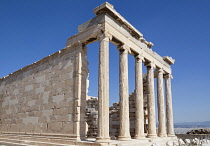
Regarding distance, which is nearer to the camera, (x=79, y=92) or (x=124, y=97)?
(x=79, y=92)

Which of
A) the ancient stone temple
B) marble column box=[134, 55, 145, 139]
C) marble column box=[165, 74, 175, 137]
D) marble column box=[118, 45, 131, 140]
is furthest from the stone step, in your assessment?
marble column box=[165, 74, 175, 137]

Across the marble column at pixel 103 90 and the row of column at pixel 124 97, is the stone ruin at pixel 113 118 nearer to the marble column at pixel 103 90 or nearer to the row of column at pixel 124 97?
the row of column at pixel 124 97

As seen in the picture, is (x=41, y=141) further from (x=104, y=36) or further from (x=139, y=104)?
(x=104, y=36)

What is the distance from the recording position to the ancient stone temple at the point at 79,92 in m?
12.2

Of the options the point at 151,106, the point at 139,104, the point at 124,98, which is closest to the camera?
the point at 124,98

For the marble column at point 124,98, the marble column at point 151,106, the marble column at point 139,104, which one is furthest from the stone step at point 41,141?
the marble column at point 151,106

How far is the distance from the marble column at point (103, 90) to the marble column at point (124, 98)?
5.78ft

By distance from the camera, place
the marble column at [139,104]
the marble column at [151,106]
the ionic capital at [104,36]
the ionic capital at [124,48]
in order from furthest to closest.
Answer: the marble column at [151,106]
the marble column at [139,104]
the ionic capital at [124,48]
the ionic capital at [104,36]

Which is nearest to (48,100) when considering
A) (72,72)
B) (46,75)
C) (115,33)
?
(46,75)

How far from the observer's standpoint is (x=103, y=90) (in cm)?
1161

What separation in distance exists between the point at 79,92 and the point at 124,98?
2615 millimetres

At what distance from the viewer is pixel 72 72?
1341 cm

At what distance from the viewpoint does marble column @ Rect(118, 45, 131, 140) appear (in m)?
12.8

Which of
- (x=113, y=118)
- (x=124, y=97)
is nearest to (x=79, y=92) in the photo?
(x=124, y=97)
